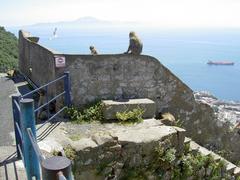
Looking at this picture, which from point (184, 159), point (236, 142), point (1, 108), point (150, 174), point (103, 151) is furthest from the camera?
point (236, 142)

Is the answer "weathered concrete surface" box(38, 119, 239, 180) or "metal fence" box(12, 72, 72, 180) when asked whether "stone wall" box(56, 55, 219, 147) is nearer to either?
"metal fence" box(12, 72, 72, 180)

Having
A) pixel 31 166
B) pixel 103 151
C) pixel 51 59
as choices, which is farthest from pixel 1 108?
pixel 31 166

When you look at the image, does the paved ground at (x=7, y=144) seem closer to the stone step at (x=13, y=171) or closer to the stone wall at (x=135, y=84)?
the stone step at (x=13, y=171)

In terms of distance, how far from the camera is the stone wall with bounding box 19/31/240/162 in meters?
8.80

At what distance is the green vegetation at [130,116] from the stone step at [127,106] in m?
0.11

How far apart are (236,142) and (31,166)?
811 cm

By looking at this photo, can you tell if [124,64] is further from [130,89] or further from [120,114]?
[120,114]

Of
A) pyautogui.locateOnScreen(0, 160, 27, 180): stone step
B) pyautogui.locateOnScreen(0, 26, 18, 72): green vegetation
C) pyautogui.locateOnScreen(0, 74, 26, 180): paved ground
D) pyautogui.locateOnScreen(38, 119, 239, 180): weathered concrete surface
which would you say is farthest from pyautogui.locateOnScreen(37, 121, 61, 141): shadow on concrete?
pyautogui.locateOnScreen(0, 26, 18, 72): green vegetation

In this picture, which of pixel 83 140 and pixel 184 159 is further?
pixel 184 159

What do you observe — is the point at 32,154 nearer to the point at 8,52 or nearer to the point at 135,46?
the point at 135,46

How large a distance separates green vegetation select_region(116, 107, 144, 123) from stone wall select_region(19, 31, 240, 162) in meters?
0.81

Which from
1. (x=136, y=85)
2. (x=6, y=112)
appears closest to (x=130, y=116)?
(x=136, y=85)

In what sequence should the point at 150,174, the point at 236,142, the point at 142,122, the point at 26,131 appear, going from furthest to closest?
the point at 236,142, the point at 142,122, the point at 150,174, the point at 26,131

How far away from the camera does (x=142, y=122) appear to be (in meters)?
8.33
